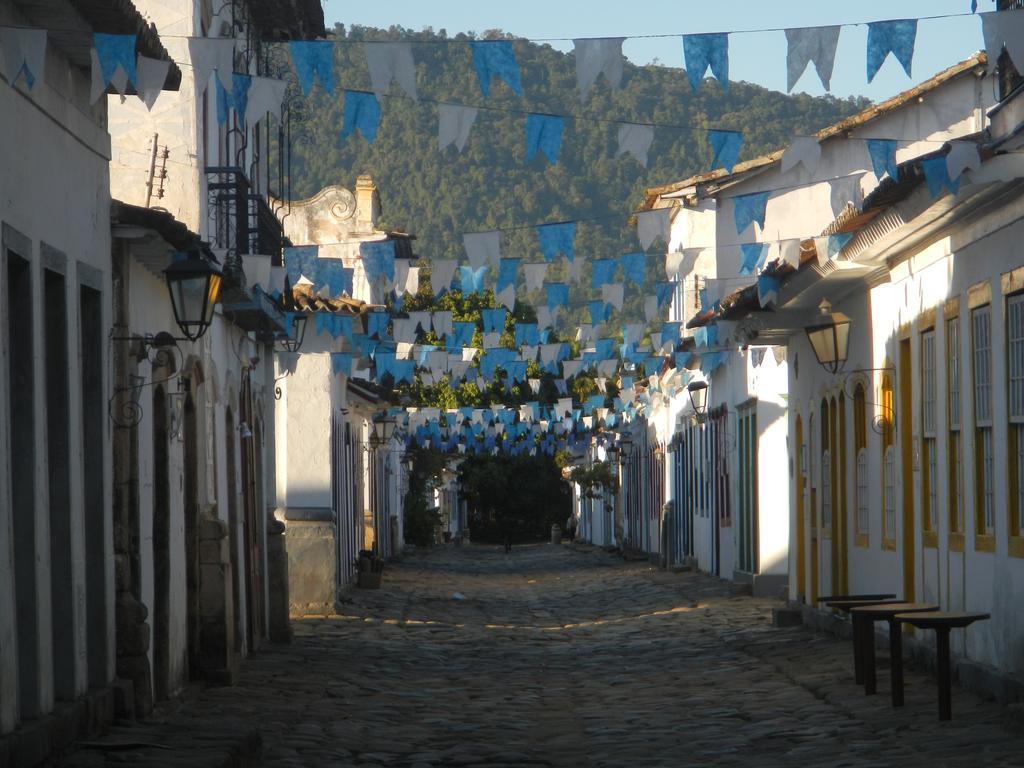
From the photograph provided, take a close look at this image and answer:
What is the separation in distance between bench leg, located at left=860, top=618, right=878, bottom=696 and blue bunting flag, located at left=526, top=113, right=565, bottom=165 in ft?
14.0

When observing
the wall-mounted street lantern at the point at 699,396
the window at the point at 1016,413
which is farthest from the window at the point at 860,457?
the wall-mounted street lantern at the point at 699,396

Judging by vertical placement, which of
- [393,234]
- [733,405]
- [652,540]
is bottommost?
[652,540]

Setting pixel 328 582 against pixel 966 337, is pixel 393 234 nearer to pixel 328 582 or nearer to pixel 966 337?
pixel 328 582

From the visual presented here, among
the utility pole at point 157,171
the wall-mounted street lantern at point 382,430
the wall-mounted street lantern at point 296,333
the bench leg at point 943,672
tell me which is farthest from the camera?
the wall-mounted street lantern at point 382,430

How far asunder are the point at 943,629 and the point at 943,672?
490mm

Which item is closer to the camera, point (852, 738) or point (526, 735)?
point (852, 738)

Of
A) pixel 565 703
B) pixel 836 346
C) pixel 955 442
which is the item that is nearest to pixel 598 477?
pixel 836 346

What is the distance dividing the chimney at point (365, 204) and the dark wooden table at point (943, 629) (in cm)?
2421

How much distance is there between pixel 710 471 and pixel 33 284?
985 inches

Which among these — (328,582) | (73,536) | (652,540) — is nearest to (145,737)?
(73,536)

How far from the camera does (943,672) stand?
1126 cm

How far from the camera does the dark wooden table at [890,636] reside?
12281mm

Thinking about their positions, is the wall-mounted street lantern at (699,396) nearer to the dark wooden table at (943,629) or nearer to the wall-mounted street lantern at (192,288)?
the wall-mounted street lantern at (192,288)

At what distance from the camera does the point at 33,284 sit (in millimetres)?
9617
